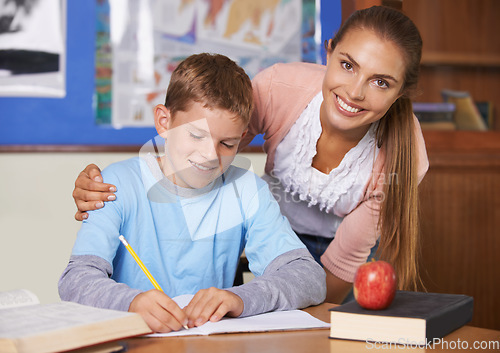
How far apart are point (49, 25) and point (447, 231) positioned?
169 cm

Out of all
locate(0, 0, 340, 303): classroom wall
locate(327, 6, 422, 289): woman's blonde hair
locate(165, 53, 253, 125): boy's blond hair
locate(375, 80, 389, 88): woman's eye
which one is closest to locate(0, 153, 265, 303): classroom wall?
locate(0, 0, 340, 303): classroom wall

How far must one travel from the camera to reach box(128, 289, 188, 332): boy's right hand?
0.75 metres

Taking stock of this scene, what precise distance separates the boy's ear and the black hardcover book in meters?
0.55

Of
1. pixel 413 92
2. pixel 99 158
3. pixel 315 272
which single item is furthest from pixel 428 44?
pixel 315 272

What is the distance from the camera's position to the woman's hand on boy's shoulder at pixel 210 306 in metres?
0.79

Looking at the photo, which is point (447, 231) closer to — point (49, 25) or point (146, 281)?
point (146, 281)

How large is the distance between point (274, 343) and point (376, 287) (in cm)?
15

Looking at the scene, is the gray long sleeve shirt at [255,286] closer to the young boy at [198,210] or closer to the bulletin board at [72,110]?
the young boy at [198,210]

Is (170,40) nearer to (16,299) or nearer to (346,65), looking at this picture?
(346,65)

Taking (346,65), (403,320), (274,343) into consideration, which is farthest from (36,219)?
(403,320)

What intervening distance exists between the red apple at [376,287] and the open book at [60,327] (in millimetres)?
280

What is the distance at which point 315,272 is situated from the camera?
39.1 inches

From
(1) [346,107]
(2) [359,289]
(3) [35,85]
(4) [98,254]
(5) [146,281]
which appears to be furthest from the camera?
(3) [35,85]

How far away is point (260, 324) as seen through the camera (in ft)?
2.62
